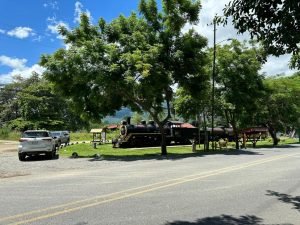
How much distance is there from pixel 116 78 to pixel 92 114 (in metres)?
4.25

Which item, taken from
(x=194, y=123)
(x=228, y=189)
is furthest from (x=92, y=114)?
(x=194, y=123)

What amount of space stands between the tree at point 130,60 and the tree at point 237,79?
1011 cm

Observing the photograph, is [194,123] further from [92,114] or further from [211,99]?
[92,114]

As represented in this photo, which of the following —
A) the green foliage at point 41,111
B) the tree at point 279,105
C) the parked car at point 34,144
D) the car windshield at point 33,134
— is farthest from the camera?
the green foliage at point 41,111

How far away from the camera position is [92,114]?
1134 inches

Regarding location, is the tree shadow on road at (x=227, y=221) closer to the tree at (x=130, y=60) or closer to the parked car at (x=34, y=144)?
the tree at (x=130, y=60)

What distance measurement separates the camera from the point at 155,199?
9.87 m

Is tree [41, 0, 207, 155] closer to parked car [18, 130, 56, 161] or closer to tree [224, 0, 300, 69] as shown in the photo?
parked car [18, 130, 56, 161]

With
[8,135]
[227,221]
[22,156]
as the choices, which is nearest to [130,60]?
[22,156]

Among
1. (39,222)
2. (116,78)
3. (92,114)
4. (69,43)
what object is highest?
(69,43)

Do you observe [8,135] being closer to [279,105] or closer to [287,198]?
[279,105]

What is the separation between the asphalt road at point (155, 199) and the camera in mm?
8000

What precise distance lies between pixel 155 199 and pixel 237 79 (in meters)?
29.7

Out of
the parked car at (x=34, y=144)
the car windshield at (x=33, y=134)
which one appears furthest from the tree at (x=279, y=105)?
the parked car at (x=34, y=144)
